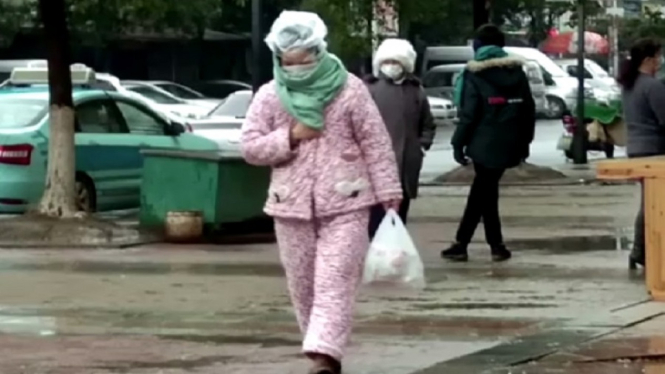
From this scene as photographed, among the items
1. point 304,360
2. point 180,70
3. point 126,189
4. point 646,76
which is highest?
point 646,76

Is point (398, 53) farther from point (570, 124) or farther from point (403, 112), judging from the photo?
point (570, 124)

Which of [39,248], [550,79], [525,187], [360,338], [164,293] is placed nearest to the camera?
[360,338]

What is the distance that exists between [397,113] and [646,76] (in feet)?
5.69

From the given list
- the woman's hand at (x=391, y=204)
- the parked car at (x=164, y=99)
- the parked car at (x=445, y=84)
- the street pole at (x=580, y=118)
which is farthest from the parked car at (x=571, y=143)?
the woman's hand at (x=391, y=204)

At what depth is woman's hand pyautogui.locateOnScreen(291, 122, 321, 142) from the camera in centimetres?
837

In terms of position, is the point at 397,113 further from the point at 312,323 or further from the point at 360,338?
the point at 312,323

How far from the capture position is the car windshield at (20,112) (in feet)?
61.7

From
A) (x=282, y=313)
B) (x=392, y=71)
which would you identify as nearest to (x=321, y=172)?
(x=282, y=313)

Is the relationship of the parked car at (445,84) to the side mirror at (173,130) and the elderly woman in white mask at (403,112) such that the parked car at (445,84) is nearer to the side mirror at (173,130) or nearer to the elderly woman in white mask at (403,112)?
the side mirror at (173,130)

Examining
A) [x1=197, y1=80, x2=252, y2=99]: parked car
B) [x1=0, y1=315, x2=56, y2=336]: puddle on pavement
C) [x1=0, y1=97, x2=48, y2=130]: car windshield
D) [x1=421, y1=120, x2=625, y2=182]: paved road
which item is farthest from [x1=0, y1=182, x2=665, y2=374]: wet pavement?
[x1=197, y1=80, x2=252, y2=99]: parked car

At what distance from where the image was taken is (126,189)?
1939cm

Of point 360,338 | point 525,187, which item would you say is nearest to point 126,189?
point 525,187

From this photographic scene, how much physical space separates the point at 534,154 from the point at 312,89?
25.3m

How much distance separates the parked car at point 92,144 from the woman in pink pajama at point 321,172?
30.7ft
